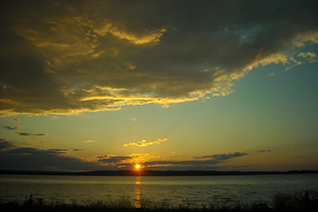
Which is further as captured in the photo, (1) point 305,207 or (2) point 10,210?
(1) point 305,207

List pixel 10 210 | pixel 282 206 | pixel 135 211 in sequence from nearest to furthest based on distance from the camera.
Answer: pixel 10 210 → pixel 135 211 → pixel 282 206

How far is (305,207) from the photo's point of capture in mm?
20406

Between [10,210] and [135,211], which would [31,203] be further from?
[135,211]

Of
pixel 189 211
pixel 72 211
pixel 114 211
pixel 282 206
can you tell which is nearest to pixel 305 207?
pixel 282 206

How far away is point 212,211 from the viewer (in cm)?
1944

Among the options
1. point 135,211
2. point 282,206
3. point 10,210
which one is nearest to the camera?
point 10,210

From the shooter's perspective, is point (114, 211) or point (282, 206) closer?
point (114, 211)

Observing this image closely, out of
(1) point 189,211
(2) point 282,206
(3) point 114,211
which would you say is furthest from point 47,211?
(2) point 282,206

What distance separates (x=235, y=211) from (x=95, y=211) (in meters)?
11.8

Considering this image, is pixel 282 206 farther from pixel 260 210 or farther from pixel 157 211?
pixel 157 211

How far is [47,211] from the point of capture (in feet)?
60.9

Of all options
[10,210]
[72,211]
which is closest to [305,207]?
[72,211]

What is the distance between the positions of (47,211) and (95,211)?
375 cm

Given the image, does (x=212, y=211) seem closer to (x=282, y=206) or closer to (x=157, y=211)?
(x=157, y=211)
